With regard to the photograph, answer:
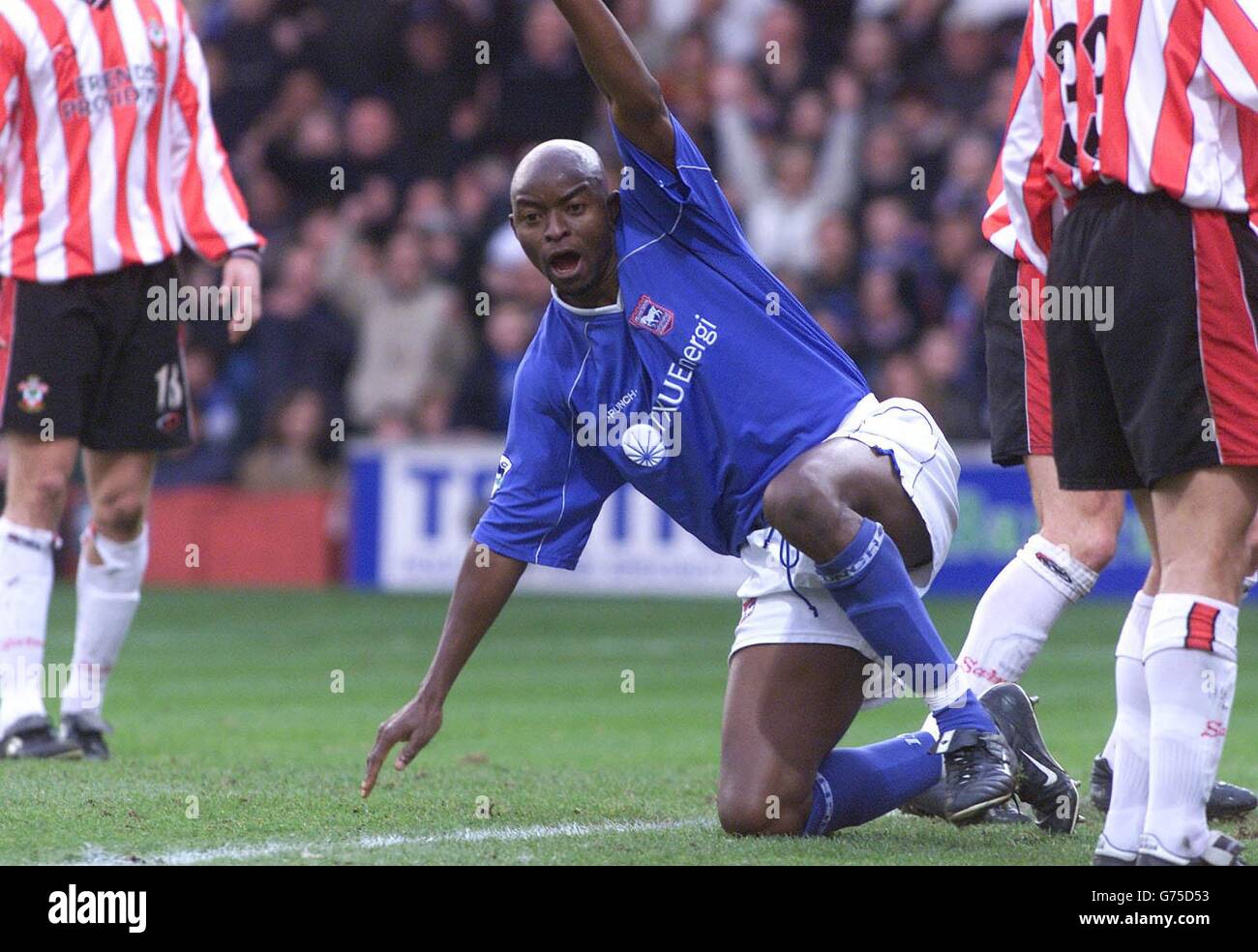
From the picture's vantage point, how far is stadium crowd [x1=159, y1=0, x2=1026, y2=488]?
12.7m

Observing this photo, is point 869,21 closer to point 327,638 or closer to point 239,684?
point 327,638

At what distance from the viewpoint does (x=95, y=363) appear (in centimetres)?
602

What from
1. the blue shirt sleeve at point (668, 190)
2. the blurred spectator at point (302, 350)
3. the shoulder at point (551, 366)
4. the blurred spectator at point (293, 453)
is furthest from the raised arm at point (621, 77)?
the blurred spectator at point (302, 350)

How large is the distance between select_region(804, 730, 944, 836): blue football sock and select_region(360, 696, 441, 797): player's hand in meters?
0.87

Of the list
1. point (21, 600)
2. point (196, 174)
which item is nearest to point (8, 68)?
point (196, 174)

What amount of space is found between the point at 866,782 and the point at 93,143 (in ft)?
10.3

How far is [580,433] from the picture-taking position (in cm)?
482

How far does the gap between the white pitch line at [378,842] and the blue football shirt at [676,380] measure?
64 cm

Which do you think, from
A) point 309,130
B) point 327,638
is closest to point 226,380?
point 309,130

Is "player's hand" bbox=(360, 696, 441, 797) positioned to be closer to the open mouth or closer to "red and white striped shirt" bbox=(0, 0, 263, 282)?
the open mouth

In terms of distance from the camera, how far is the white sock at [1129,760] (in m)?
3.92

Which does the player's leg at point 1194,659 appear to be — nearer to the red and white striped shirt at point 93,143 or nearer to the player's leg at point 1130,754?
the player's leg at point 1130,754

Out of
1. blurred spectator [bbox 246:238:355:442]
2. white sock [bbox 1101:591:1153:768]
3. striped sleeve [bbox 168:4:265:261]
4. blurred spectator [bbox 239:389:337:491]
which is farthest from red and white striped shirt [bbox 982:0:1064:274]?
blurred spectator [bbox 246:238:355:442]

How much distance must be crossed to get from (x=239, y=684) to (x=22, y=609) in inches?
98.0
